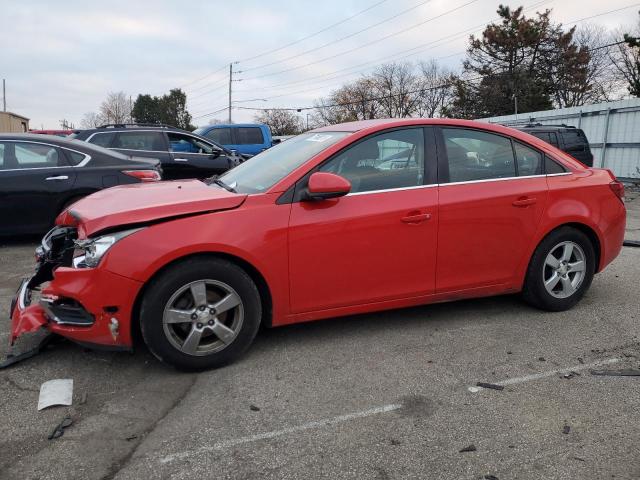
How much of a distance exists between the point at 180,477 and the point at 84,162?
5818 mm

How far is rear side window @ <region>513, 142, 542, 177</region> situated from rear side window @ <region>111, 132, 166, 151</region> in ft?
25.7

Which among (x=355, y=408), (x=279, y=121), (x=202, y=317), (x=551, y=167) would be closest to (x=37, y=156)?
(x=202, y=317)

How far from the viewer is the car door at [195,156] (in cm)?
1054

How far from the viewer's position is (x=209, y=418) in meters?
2.87

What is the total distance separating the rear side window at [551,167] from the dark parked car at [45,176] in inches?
202

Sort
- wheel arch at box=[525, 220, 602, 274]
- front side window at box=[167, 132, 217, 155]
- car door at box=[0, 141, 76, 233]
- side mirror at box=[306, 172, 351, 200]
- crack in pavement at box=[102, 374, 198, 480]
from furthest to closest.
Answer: front side window at box=[167, 132, 217, 155] < car door at box=[0, 141, 76, 233] < wheel arch at box=[525, 220, 602, 274] < side mirror at box=[306, 172, 351, 200] < crack in pavement at box=[102, 374, 198, 480]

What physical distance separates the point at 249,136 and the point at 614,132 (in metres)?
11.7

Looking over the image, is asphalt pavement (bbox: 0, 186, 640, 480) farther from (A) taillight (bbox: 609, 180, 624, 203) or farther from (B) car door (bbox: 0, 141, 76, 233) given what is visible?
(B) car door (bbox: 0, 141, 76, 233)

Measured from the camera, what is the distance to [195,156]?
10.6m

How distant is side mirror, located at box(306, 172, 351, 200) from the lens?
11.5 ft

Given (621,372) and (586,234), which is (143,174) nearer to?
(586,234)

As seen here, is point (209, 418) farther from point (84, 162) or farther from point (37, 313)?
point (84, 162)

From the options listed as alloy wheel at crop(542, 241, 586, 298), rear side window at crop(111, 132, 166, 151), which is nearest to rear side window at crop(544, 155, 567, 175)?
alloy wheel at crop(542, 241, 586, 298)

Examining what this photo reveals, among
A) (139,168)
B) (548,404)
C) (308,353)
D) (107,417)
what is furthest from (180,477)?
(139,168)
